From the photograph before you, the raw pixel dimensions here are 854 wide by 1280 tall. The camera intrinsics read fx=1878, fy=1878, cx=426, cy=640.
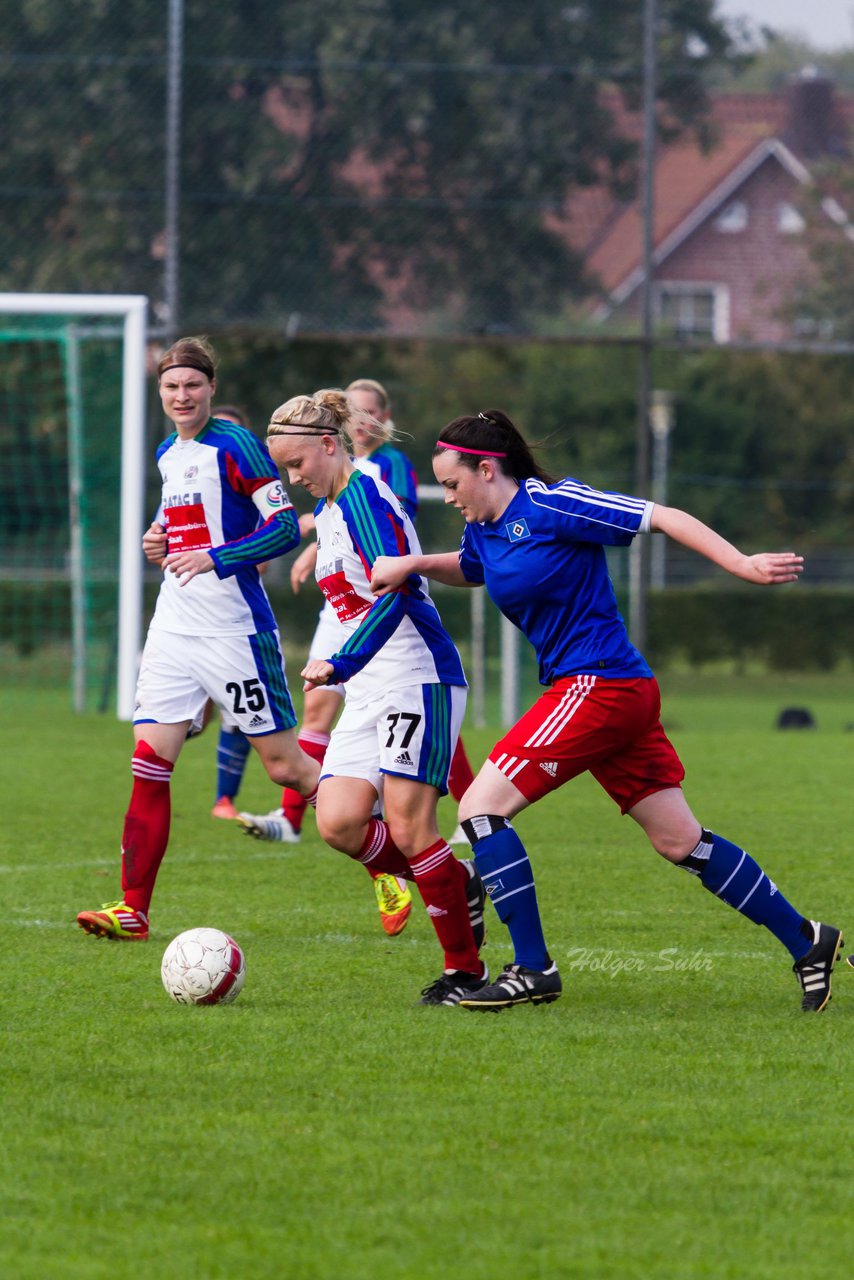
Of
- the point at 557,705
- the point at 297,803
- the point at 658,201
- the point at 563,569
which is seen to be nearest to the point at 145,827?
the point at 557,705

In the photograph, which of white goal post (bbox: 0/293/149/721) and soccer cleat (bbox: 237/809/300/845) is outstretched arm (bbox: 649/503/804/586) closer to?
soccer cleat (bbox: 237/809/300/845)

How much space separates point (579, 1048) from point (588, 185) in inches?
530

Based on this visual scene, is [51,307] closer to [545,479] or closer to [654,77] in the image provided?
[654,77]

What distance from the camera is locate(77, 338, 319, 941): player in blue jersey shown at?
6.94m

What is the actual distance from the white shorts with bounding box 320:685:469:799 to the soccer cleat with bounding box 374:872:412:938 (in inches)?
33.3

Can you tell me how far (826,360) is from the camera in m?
33.6

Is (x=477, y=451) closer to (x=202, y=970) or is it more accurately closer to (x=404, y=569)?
(x=404, y=569)

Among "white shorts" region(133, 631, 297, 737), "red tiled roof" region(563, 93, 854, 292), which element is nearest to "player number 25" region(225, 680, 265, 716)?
"white shorts" region(133, 631, 297, 737)

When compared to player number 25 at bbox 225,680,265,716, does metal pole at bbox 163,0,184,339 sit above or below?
above

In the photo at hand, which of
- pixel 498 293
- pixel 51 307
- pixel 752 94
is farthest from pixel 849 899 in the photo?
pixel 752 94

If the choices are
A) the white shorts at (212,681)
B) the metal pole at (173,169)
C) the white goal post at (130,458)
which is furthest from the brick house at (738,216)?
the white shorts at (212,681)

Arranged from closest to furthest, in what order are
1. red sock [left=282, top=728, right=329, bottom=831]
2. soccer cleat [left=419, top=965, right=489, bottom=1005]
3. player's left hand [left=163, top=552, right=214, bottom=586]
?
1. soccer cleat [left=419, top=965, right=489, bottom=1005]
2. player's left hand [left=163, top=552, right=214, bottom=586]
3. red sock [left=282, top=728, right=329, bottom=831]

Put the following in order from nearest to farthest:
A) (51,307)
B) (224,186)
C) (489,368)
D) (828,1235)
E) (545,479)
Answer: (828,1235)
(545,479)
(51,307)
(224,186)
(489,368)

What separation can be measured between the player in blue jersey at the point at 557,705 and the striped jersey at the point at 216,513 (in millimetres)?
1559
